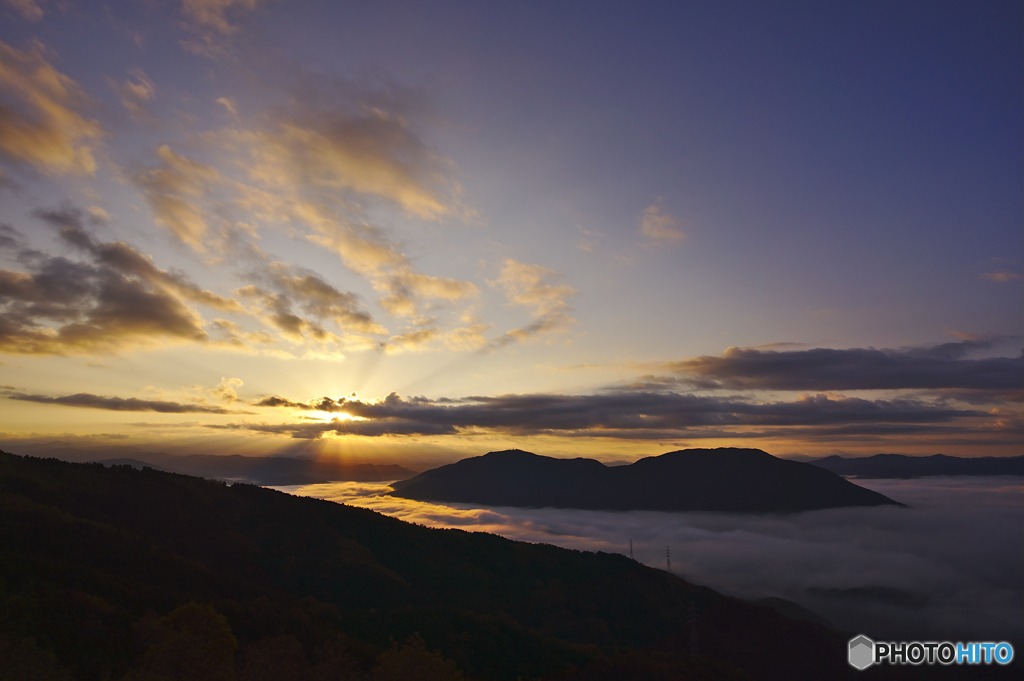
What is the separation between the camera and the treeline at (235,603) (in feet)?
177

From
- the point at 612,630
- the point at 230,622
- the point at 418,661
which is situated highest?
the point at 230,622

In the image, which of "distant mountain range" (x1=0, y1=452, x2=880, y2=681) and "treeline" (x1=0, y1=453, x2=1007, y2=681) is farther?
"distant mountain range" (x1=0, y1=452, x2=880, y2=681)

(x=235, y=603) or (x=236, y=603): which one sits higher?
(x=235, y=603)

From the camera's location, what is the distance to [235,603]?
8431 cm

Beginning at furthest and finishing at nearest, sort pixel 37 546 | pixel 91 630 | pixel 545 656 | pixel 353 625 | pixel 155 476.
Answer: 1. pixel 155 476
2. pixel 545 656
3. pixel 353 625
4. pixel 37 546
5. pixel 91 630

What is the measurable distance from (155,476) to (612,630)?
18136 centimetres

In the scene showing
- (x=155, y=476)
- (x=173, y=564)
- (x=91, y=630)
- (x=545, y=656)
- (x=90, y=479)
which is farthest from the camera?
(x=155, y=476)

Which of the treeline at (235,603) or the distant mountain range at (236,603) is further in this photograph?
the distant mountain range at (236,603)

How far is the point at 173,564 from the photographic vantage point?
93562 mm

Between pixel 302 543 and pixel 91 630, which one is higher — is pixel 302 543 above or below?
below

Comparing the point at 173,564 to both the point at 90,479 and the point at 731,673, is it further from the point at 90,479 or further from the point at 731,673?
the point at 731,673

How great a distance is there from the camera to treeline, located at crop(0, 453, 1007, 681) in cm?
5384

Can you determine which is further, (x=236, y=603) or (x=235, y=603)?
(x=236, y=603)

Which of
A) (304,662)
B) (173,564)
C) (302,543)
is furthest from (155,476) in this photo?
(304,662)
